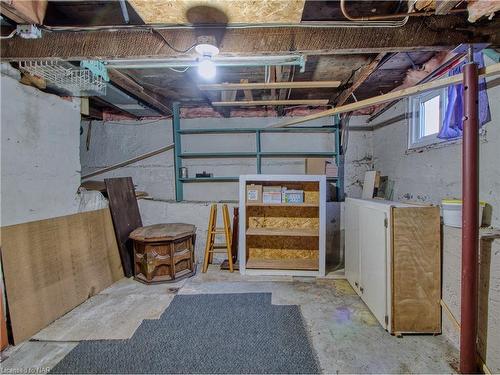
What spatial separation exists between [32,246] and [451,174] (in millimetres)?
3452

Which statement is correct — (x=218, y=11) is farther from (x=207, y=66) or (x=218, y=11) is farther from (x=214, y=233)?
(x=214, y=233)

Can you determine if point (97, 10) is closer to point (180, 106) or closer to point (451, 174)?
point (180, 106)

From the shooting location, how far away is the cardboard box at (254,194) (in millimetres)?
3277

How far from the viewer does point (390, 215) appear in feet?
6.32

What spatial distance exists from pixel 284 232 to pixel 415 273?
1.52m

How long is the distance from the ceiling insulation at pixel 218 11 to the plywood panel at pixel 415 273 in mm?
1527

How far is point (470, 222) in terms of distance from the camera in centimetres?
152

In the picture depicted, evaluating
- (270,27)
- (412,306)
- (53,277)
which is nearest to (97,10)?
(270,27)

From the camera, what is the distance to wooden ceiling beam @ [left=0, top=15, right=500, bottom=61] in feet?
5.13

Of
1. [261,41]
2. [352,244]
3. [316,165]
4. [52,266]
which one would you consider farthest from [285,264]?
[261,41]

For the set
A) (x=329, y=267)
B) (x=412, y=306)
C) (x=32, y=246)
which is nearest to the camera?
(x=412, y=306)

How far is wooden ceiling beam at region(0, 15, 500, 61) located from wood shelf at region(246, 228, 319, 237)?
2.09 meters

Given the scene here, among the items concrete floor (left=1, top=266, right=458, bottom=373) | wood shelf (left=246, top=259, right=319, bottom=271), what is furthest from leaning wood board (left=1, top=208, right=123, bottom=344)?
wood shelf (left=246, top=259, right=319, bottom=271)

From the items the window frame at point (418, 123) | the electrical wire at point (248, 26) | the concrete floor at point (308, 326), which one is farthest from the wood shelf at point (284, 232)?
the electrical wire at point (248, 26)
